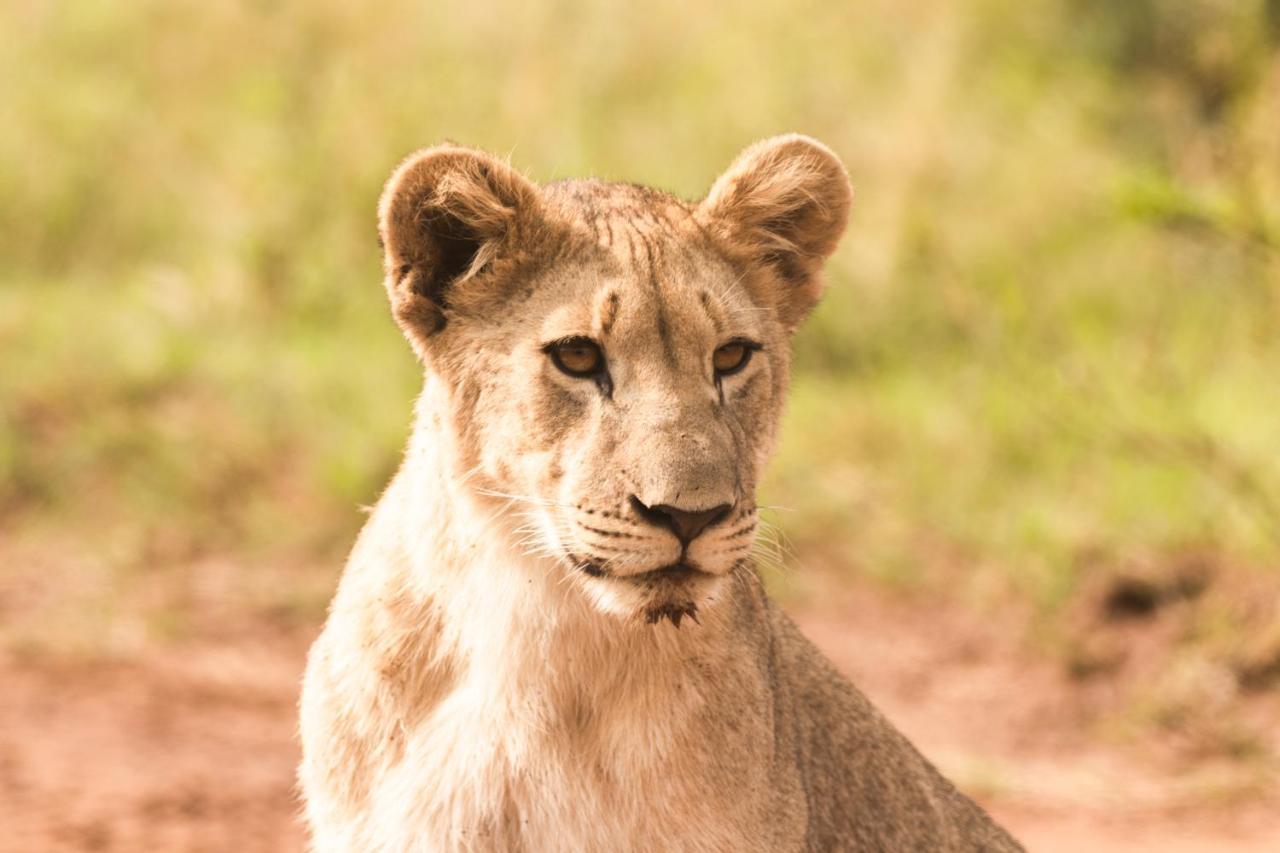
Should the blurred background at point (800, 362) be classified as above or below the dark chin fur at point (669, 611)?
above

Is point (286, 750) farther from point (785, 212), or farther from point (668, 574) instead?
point (668, 574)

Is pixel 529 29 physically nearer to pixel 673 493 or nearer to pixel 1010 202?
pixel 1010 202

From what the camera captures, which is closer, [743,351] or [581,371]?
[581,371]

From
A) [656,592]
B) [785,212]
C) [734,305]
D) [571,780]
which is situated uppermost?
[785,212]

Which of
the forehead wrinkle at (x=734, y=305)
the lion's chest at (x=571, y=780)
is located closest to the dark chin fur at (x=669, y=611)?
the lion's chest at (x=571, y=780)

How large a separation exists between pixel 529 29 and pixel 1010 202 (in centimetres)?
430

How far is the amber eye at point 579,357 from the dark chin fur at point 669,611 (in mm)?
516

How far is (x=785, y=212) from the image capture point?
14.4 ft

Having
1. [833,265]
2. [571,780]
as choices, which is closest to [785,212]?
[571,780]

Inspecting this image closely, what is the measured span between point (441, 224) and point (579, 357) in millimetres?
502

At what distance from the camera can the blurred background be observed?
765cm

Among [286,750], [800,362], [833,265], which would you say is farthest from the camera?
[833,265]

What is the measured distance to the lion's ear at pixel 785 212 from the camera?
4.29m

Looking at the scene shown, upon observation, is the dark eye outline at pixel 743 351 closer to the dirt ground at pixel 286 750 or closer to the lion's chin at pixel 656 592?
the lion's chin at pixel 656 592
